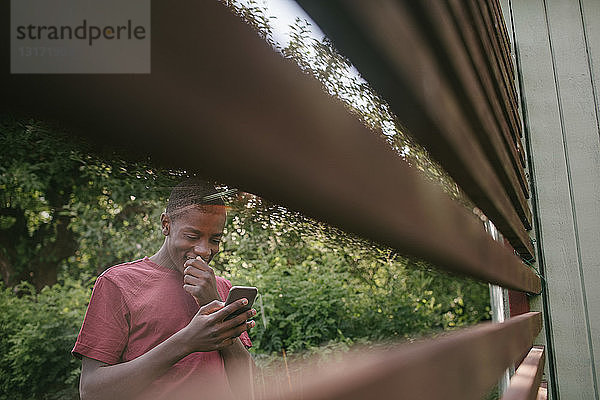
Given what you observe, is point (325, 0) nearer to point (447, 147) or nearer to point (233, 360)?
point (447, 147)

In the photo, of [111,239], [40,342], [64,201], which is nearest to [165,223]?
[64,201]

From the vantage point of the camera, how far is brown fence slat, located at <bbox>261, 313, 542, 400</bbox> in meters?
0.16

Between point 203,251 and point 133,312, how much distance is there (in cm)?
17

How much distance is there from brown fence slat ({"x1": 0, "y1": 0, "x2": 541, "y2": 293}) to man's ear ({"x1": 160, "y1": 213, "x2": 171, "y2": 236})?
0.30 metres

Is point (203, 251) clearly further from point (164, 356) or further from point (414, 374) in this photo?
point (414, 374)

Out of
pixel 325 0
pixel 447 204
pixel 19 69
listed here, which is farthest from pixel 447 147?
pixel 19 69

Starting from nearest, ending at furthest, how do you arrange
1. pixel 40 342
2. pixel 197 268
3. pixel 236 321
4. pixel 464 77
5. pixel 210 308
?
pixel 464 77, pixel 236 321, pixel 210 308, pixel 197 268, pixel 40 342

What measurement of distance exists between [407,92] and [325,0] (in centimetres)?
9

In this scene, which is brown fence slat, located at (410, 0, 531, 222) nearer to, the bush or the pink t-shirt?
the pink t-shirt

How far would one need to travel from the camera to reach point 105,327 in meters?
0.78

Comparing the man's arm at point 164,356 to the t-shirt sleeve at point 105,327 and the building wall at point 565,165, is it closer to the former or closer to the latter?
the t-shirt sleeve at point 105,327

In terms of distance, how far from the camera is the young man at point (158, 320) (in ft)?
1.69

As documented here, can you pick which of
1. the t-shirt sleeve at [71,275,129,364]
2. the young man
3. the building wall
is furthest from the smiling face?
the building wall

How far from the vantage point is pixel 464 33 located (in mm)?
383
